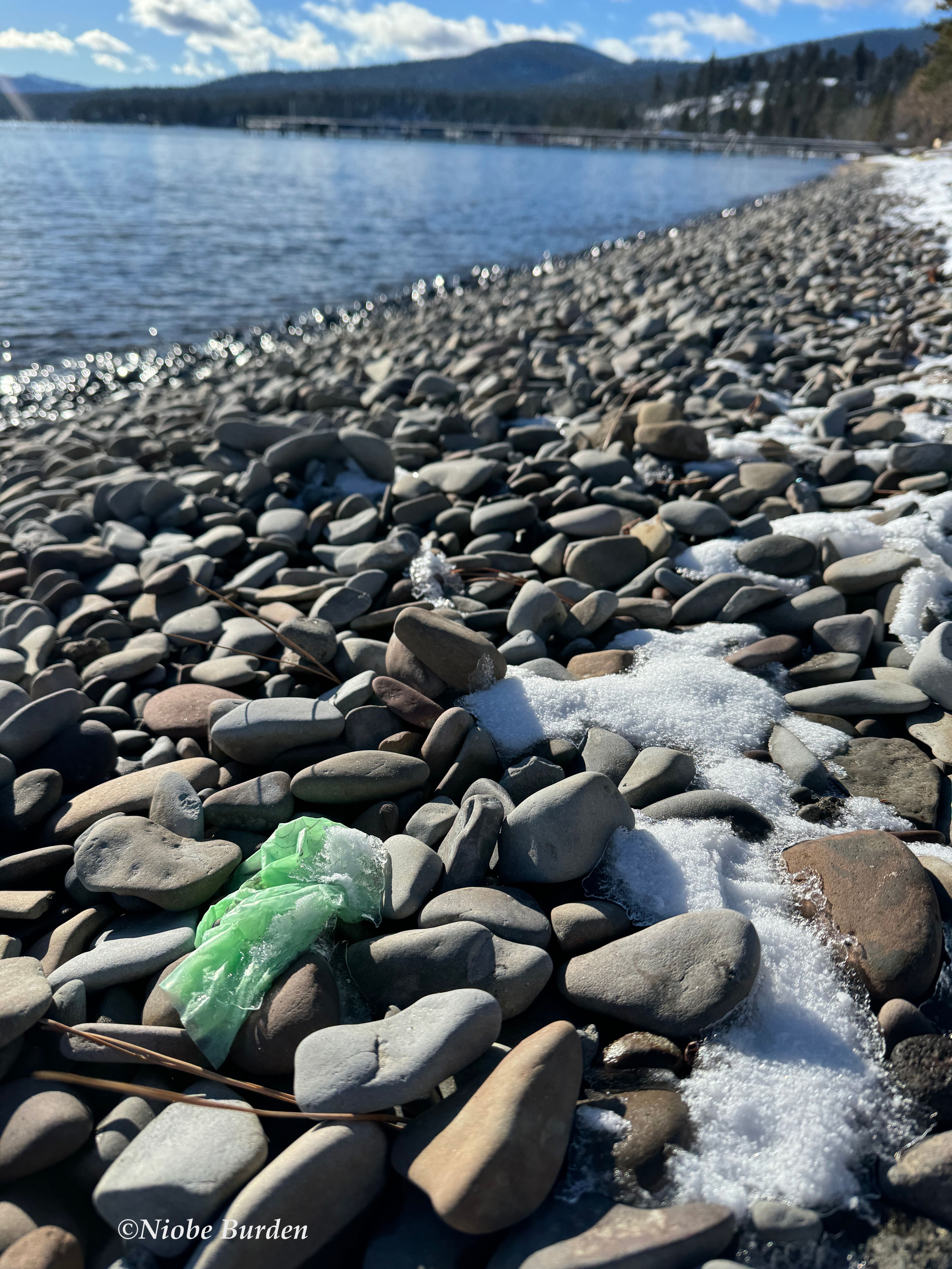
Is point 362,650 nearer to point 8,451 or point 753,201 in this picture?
point 8,451

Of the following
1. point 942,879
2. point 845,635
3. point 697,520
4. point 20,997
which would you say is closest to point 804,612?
point 845,635

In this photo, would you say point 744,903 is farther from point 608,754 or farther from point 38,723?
point 38,723

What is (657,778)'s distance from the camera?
1963 millimetres

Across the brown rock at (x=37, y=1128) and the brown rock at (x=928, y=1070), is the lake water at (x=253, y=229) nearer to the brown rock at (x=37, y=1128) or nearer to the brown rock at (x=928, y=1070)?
the brown rock at (x=37, y=1128)

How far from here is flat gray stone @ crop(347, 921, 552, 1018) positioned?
58.4 inches

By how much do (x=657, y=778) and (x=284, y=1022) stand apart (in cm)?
106

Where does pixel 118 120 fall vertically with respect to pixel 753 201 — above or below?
above

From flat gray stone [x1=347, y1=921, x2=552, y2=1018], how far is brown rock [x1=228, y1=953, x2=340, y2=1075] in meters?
0.10

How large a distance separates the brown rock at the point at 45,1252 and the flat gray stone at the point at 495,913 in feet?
2.45

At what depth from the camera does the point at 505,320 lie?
9344mm

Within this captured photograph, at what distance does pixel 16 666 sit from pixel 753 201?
32.4 metres

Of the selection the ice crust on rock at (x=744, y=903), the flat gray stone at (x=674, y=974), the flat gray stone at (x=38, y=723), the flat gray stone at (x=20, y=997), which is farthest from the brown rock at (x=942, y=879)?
the flat gray stone at (x=38, y=723)

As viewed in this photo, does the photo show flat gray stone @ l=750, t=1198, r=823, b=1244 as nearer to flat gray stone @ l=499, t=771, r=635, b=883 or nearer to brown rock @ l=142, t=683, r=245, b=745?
flat gray stone @ l=499, t=771, r=635, b=883

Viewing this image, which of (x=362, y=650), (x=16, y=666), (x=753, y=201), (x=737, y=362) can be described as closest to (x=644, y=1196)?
(x=362, y=650)
